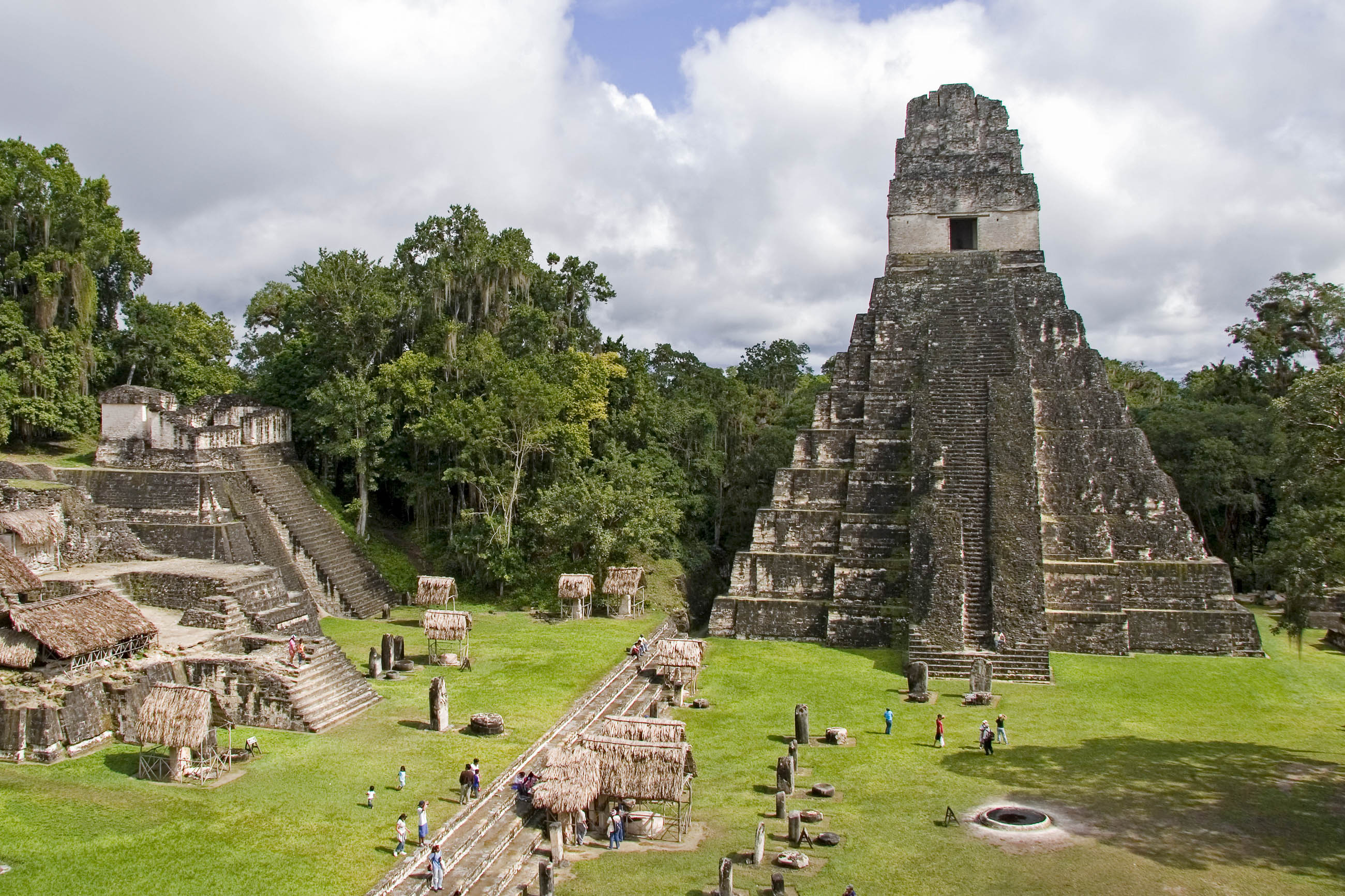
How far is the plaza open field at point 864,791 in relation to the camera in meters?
12.0

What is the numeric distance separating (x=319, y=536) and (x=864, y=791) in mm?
19446

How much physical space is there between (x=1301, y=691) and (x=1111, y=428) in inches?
334

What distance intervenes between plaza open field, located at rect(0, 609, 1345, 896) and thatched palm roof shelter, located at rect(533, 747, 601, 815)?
776mm

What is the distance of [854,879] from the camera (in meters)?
12.2

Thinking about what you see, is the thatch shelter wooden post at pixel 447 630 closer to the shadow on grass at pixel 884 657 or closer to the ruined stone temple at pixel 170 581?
the ruined stone temple at pixel 170 581

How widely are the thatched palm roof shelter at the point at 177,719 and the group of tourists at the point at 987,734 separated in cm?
1114

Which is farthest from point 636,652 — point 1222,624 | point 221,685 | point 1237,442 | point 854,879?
point 1237,442

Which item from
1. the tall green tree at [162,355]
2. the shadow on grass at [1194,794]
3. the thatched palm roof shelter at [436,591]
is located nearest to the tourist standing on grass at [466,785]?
the shadow on grass at [1194,794]

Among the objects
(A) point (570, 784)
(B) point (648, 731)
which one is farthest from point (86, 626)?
(B) point (648, 731)

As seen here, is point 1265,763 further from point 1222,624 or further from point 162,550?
point 162,550

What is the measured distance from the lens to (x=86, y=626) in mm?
16797

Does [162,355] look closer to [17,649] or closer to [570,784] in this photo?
[17,649]

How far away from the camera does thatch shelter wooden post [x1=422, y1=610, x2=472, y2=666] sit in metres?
21.7

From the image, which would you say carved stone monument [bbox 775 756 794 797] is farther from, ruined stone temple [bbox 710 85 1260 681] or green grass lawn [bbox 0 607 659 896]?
ruined stone temple [bbox 710 85 1260 681]
